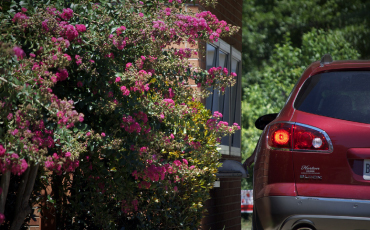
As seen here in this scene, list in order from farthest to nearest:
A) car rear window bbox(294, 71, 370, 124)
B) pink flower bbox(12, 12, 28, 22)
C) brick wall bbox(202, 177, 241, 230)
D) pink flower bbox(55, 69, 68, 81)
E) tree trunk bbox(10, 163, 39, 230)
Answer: brick wall bbox(202, 177, 241, 230) → tree trunk bbox(10, 163, 39, 230) → car rear window bbox(294, 71, 370, 124) → pink flower bbox(55, 69, 68, 81) → pink flower bbox(12, 12, 28, 22)

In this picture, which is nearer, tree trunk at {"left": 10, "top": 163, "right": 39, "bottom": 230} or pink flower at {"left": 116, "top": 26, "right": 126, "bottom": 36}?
pink flower at {"left": 116, "top": 26, "right": 126, "bottom": 36}

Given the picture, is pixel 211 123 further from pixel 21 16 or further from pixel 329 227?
pixel 21 16

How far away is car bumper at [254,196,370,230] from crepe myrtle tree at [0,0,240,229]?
876 millimetres

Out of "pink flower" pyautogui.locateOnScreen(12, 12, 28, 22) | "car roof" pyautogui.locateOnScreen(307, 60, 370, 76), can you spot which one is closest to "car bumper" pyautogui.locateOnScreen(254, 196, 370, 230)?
"car roof" pyautogui.locateOnScreen(307, 60, 370, 76)

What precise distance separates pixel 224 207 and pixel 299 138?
17.0 ft

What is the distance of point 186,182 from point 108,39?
247 cm

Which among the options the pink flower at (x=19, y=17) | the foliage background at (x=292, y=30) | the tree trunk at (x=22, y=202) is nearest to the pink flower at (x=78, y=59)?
the pink flower at (x=19, y=17)

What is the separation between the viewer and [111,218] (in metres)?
5.69

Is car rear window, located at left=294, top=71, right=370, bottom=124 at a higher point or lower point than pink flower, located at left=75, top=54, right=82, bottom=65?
lower

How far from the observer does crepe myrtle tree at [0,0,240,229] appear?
3510 mm

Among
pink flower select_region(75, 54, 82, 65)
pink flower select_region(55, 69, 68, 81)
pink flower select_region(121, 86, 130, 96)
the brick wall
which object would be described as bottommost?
the brick wall

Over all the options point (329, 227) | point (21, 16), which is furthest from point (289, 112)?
point (21, 16)

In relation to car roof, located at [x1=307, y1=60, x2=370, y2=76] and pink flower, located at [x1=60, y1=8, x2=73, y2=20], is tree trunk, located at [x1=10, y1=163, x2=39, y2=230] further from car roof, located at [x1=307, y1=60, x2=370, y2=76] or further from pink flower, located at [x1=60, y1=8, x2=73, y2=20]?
car roof, located at [x1=307, y1=60, x2=370, y2=76]

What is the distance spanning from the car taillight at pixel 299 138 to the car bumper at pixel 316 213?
363 millimetres
